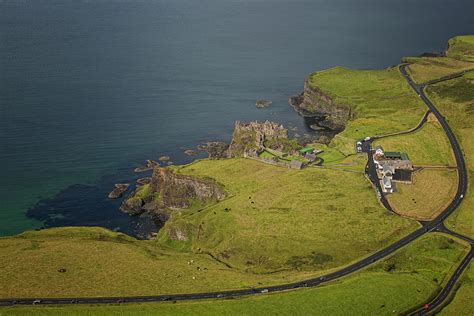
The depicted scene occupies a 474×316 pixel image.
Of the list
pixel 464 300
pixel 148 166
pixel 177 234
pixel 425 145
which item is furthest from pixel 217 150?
pixel 464 300

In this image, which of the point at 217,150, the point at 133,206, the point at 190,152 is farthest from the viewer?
the point at 217,150

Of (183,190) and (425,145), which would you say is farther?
(425,145)

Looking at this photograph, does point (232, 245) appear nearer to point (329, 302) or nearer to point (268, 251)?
point (268, 251)

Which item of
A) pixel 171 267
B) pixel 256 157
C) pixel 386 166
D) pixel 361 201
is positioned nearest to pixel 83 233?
pixel 171 267

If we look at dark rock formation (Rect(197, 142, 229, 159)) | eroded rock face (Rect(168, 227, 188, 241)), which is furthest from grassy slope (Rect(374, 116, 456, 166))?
eroded rock face (Rect(168, 227, 188, 241))

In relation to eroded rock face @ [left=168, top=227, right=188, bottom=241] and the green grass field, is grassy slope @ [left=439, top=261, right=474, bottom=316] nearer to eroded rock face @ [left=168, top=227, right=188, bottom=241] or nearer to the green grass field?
the green grass field

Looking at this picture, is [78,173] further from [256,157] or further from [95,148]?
[256,157]

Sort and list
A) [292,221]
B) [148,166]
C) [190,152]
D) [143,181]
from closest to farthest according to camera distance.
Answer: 1. [292,221]
2. [143,181]
3. [148,166]
4. [190,152]
